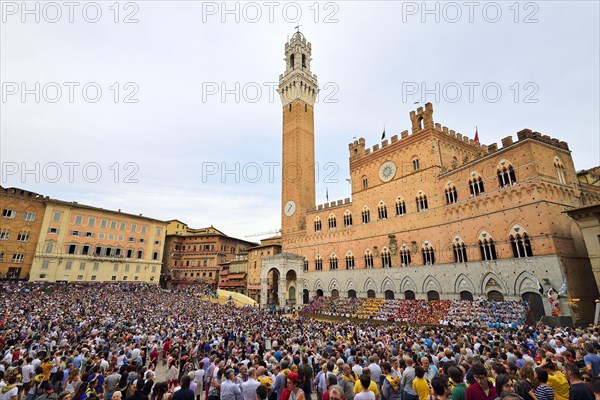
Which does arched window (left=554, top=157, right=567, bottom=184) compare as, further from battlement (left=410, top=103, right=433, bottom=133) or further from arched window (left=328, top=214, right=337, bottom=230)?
arched window (left=328, top=214, right=337, bottom=230)

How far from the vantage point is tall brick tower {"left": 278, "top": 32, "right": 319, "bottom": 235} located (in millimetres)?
45750

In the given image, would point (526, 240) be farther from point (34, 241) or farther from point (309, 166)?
point (34, 241)

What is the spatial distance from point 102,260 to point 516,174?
175ft

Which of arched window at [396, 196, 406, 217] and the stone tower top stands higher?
the stone tower top

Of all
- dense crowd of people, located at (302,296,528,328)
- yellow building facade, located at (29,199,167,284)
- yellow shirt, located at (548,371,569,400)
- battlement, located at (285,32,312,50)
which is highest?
battlement, located at (285,32,312,50)

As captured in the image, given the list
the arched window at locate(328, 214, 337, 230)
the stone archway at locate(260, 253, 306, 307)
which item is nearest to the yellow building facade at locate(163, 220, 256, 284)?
the stone archway at locate(260, 253, 306, 307)

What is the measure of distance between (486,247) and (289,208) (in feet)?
91.9

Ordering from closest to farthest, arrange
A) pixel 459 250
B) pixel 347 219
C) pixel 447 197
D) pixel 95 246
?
1. pixel 459 250
2. pixel 447 197
3. pixel 347 219
4. pixel 95 246

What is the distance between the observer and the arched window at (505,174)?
75.8ft

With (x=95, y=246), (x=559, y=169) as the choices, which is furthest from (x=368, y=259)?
(x=95, y=246)

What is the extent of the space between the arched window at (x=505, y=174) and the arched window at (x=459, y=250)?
19.0ft

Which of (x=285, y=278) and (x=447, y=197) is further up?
(x=447, y=197)

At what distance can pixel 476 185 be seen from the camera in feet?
84.1

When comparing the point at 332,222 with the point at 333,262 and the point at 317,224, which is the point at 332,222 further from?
the point at 333,262
